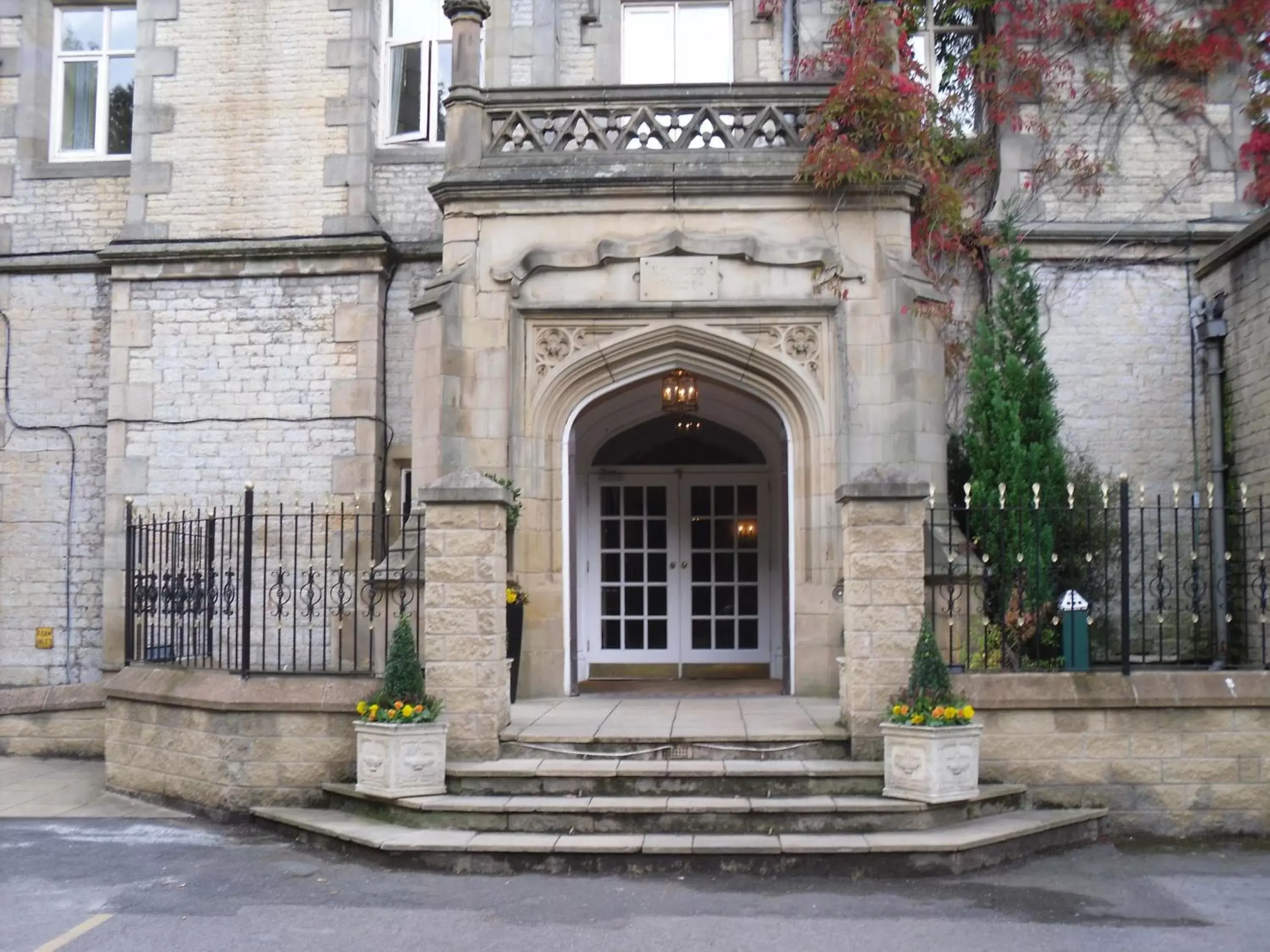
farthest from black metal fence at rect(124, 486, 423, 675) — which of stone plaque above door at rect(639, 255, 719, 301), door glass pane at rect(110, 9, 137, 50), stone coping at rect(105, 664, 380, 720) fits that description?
door glass pane at rect(110, 9, 137, 50)

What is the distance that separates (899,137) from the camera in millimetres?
10320

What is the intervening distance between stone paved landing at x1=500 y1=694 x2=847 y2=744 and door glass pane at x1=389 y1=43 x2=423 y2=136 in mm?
6409

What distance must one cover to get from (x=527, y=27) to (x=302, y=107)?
2.44m

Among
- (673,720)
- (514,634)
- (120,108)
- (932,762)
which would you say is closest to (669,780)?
(673,720)

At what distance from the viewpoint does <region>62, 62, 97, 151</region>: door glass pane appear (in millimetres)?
13672

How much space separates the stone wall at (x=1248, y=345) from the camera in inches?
426

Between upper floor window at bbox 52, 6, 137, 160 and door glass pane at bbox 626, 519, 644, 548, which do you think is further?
upper floor window at bbox 52, 6, 137, 160

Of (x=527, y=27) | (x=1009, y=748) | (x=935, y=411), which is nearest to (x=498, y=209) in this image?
(x=527, y=27)

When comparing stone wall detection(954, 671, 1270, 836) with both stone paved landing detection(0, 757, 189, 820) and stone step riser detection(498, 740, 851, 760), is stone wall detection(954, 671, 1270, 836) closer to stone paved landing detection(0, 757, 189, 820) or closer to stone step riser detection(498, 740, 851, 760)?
stone step riser detection(498, 740, 851, 760)

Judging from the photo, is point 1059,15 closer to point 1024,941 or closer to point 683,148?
point 683,148

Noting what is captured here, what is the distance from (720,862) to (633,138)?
626 centimetres

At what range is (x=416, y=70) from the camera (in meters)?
13.3

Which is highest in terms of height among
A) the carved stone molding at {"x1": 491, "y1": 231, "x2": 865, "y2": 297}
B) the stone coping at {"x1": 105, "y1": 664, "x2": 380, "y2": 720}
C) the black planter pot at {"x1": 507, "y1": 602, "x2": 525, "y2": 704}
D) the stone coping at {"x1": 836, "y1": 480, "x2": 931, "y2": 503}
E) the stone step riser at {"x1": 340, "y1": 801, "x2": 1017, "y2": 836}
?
the carved stone molding at {"x1": 491, "y1": 231, "x2": 865, "y2": 297}

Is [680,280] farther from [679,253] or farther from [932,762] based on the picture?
[932,762]
